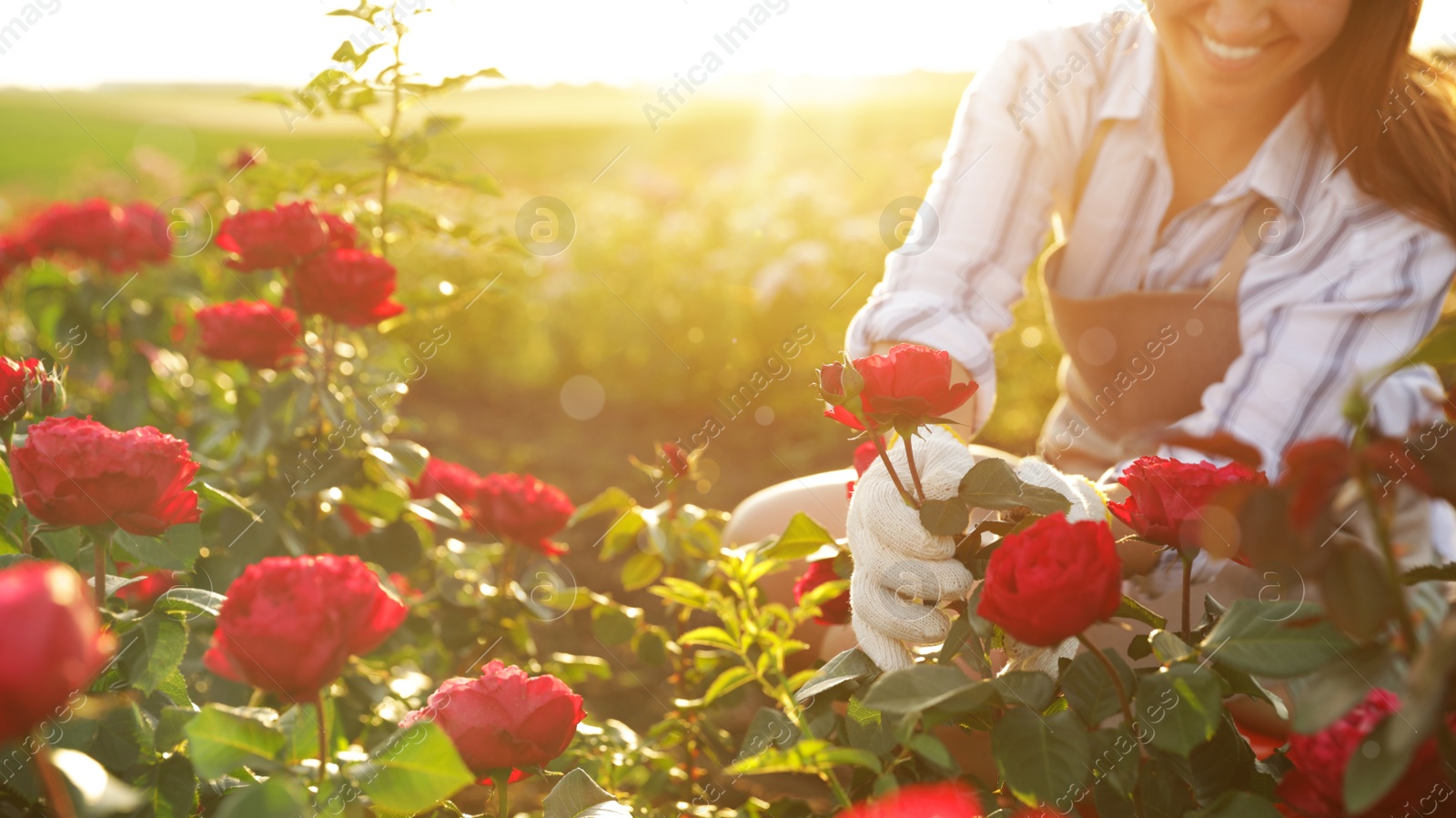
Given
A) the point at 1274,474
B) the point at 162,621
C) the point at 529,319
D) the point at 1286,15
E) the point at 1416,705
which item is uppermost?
the point at 1286,15

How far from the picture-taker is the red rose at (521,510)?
1229mm

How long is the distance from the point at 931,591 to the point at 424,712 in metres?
0.39

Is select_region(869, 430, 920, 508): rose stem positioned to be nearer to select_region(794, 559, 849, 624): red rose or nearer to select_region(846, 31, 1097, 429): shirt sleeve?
select_region(794, 559, 849, 624): red rose

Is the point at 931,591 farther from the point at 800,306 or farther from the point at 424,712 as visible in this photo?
the point at 800,306

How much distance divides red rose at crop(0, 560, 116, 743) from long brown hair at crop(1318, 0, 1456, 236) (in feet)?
5.20

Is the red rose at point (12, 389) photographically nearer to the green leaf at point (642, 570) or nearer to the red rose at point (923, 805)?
the green leaf at point (642, 570)

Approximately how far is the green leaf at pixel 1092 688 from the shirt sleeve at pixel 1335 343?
0.80 metres

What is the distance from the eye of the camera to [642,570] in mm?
1238

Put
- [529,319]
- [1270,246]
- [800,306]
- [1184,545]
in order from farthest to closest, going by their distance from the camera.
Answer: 1. [529,319]
2. [800,306]
3. [1270,246]
4. [1184,545]

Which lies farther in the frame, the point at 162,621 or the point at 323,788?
the point at 162,621

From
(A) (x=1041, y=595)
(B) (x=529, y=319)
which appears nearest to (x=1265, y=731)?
(A) (x=1041, y=595)

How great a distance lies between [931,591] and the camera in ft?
2.35

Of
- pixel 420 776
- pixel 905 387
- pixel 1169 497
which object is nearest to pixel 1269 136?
pixel 1169 497

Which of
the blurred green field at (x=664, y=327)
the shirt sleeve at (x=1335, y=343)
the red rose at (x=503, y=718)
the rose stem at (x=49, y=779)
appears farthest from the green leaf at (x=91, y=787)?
the blurred green field at (x=664, y=327)
